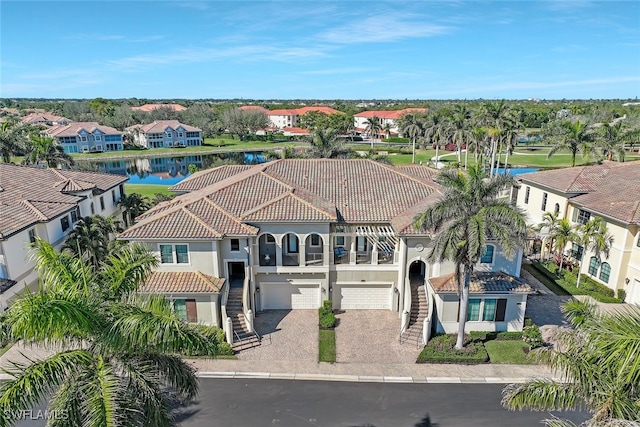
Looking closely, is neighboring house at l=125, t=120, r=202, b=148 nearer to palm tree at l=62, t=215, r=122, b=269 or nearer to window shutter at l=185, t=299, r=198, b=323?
palm tree at l=62, t=215, r=122, b=269

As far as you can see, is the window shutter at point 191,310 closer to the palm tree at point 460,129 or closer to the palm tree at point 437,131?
the palm tree at point 460,129

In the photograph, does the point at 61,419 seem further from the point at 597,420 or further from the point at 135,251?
the point at 597,420

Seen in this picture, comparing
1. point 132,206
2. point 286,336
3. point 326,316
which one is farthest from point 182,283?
point 132,206

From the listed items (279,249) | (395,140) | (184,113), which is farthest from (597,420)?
(184,113)

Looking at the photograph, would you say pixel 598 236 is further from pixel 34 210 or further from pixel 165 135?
pixel 165 135

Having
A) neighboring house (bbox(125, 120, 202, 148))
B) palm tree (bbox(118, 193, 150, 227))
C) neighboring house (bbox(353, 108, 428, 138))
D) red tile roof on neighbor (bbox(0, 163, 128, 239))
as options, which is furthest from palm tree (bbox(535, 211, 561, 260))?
neighboring house (bbox(125, 120, 202, 148))

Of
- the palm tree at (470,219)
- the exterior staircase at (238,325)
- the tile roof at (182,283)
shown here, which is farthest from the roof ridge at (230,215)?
the palm tree at (470,219)

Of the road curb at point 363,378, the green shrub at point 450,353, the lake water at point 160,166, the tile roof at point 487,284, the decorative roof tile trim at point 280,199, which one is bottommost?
the road curb at point 363,378
